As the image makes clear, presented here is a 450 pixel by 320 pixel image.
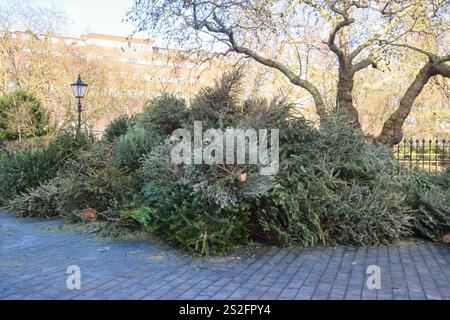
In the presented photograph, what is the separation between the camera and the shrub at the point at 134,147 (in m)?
7.61

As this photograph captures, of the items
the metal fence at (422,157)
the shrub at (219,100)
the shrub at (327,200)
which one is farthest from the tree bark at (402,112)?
the shrub at (219,100)

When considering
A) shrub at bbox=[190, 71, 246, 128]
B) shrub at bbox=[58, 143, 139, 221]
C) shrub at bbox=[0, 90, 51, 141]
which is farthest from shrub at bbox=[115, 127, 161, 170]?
shrub at bbox=[0, 90, 51, 141]

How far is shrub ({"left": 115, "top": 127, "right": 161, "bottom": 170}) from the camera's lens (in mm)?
7609

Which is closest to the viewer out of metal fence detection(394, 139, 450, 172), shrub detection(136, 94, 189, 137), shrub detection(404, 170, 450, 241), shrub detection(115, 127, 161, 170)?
shrub detection(404, 170, 450, 241)

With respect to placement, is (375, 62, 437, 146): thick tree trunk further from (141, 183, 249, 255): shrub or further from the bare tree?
(141, 183, 249, 255): shrub

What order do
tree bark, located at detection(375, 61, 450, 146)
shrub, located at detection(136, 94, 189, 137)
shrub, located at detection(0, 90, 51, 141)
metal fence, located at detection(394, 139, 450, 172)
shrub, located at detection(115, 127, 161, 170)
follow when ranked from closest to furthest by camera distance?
shrub, located at detection(115, 127, 161, 170)
shrub, located at detection(136, 94, 189, 137)
metal fence, located at detection(394, 139, 450, 172)
tree bark, located at detection(375, 61, 450, 146)
shrub, located at detection(0, 90, 51, 141)

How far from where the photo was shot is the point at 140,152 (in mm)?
7637

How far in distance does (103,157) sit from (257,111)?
331 centimetres

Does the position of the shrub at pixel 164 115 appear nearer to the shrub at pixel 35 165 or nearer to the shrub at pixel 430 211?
the shrub at pixel 35 165

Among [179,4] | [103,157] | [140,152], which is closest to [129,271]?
[140,152]

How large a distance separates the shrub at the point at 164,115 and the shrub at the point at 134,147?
0.21 meters

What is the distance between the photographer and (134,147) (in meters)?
7.59

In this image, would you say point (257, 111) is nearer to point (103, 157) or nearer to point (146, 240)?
point (146, 240)

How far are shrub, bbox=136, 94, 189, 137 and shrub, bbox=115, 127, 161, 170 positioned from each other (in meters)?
0.21
